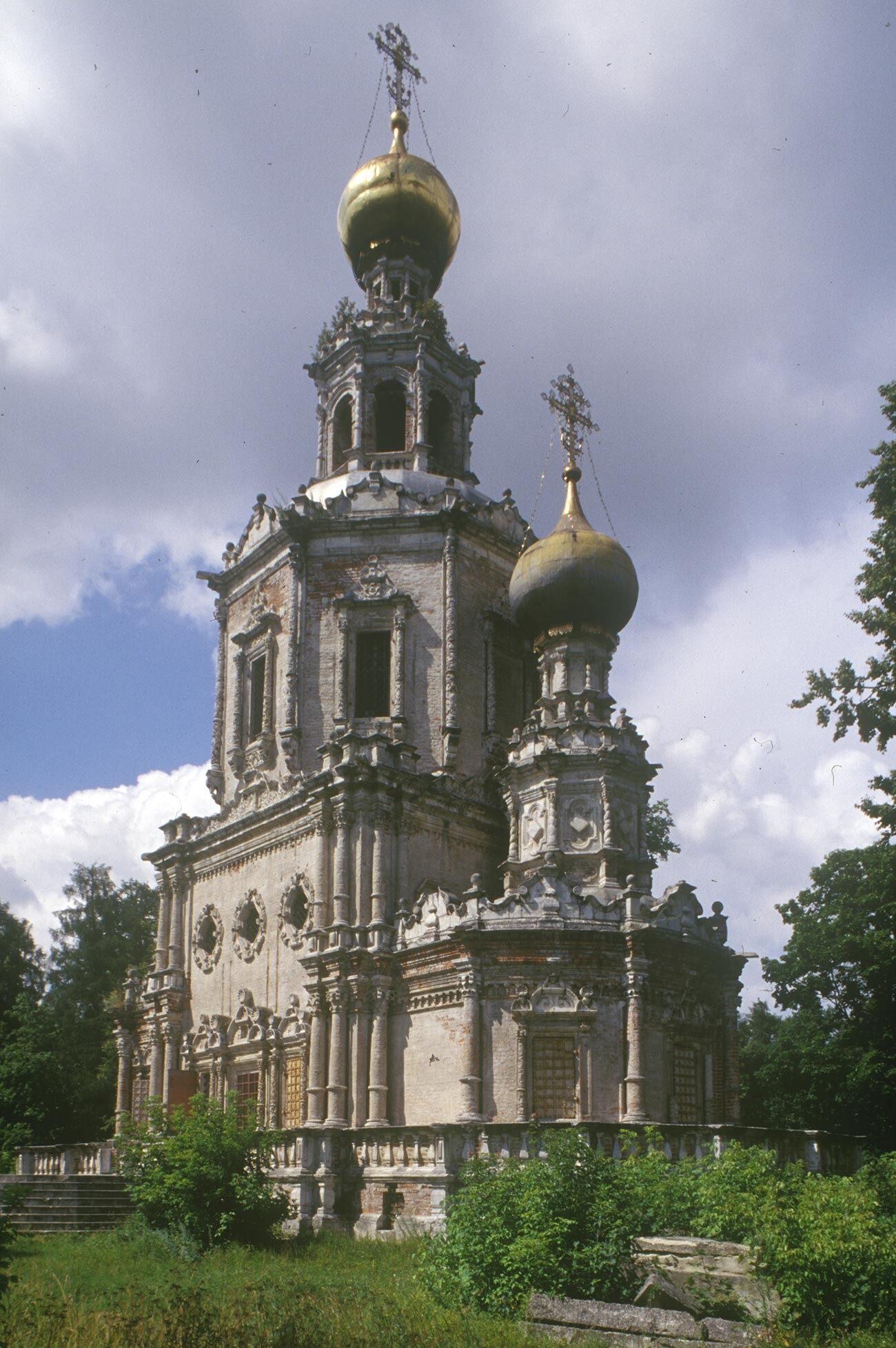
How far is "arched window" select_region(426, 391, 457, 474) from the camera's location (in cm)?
3256

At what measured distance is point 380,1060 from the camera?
22.7 m

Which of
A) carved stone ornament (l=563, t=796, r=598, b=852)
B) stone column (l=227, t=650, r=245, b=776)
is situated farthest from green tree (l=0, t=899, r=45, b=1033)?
carved stone ornament (l=563, t=796, r=598, b=852)

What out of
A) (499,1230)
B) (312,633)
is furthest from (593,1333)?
(312,633)

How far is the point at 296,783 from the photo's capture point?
26500 mm

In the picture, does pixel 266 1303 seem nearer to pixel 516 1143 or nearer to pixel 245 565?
pixel 516 1143

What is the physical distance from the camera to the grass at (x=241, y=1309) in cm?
954

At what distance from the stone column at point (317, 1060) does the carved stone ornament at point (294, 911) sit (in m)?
1.96

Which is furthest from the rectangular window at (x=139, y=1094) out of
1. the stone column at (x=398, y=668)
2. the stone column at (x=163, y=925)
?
the stone column at (x=398, y=668)

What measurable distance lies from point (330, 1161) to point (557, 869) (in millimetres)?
6401

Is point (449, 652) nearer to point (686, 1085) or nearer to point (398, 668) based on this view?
point (398, 668)

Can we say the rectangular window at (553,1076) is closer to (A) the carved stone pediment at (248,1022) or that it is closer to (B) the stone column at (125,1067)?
(A) the carved stone pediment at (248,1022)

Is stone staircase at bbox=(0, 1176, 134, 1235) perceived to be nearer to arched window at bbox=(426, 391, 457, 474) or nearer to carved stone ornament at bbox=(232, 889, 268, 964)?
carved stone ornament at bbox=(232, 889, 268, 964)

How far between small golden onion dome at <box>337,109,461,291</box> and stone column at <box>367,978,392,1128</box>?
66.9ft

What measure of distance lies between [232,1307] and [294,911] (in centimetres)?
1511
